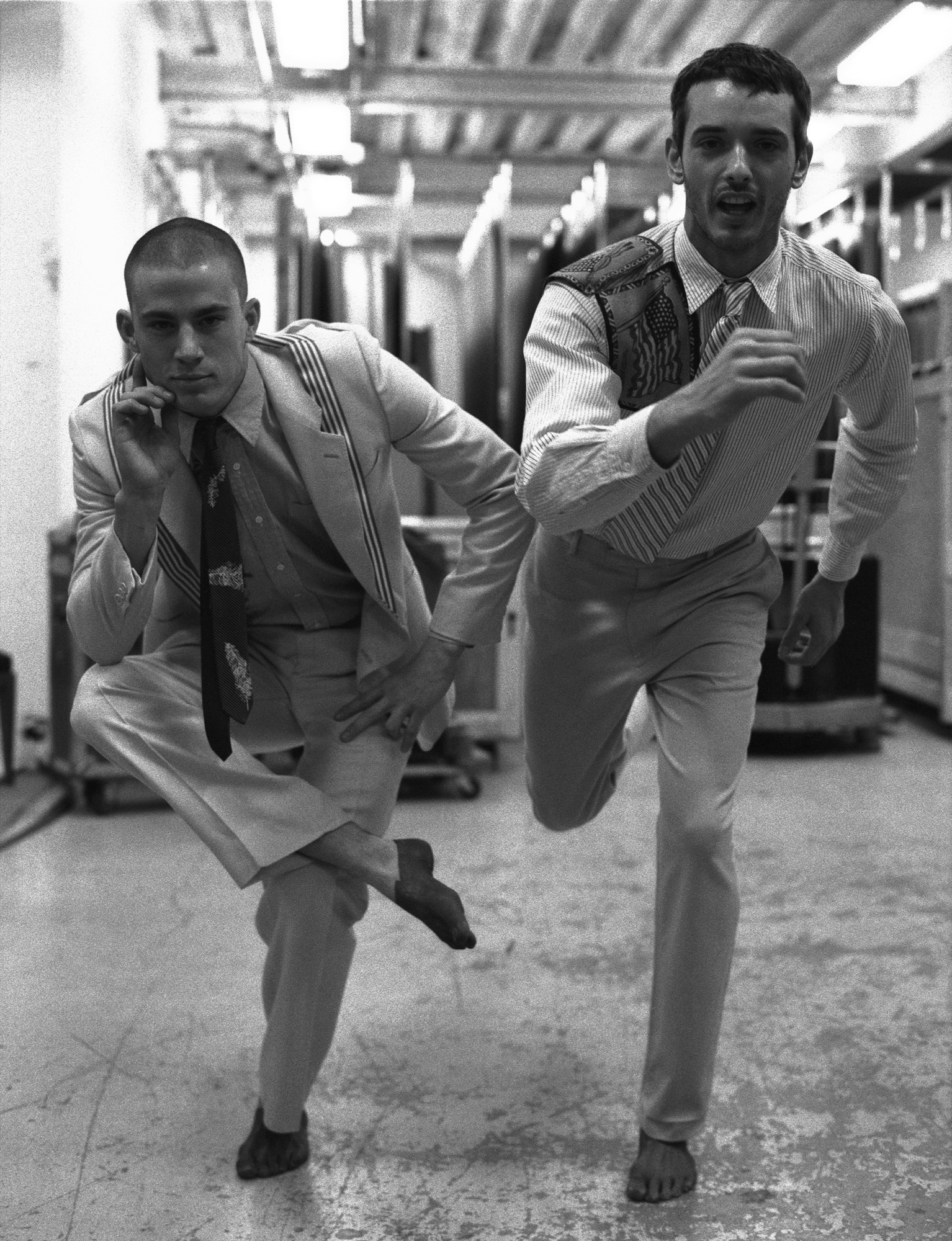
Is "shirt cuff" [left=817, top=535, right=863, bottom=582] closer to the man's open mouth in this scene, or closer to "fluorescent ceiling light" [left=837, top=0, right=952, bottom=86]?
the man's open mouth

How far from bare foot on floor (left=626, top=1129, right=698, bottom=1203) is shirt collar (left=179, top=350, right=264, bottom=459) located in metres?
1.26

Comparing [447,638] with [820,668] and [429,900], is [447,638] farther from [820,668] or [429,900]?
[820,668]

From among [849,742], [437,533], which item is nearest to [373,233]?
[437,533]

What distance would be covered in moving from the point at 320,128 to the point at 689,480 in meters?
5.44

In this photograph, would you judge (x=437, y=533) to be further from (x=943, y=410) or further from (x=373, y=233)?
(x=373, y=233)

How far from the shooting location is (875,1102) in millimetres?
2541

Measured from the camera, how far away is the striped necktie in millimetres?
2104

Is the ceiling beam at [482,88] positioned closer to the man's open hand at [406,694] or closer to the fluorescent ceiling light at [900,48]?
the fluorescent ceiling light at [900,48]

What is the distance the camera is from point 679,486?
7.04 ft

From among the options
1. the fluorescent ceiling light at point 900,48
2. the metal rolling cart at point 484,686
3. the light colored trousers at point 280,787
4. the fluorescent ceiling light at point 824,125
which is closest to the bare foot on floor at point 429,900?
the light colored trousers at point 280,787

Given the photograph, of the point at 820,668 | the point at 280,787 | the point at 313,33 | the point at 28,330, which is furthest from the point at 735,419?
the point at 313,33

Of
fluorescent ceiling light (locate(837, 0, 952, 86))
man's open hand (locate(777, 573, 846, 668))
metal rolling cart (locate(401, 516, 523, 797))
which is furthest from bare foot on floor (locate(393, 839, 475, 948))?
fluorescent ceiling light (locate(837, 0, 952, 86))

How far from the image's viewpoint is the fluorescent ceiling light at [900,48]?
5828 millimetres

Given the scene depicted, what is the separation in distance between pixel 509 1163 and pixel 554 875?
1.86 meters
